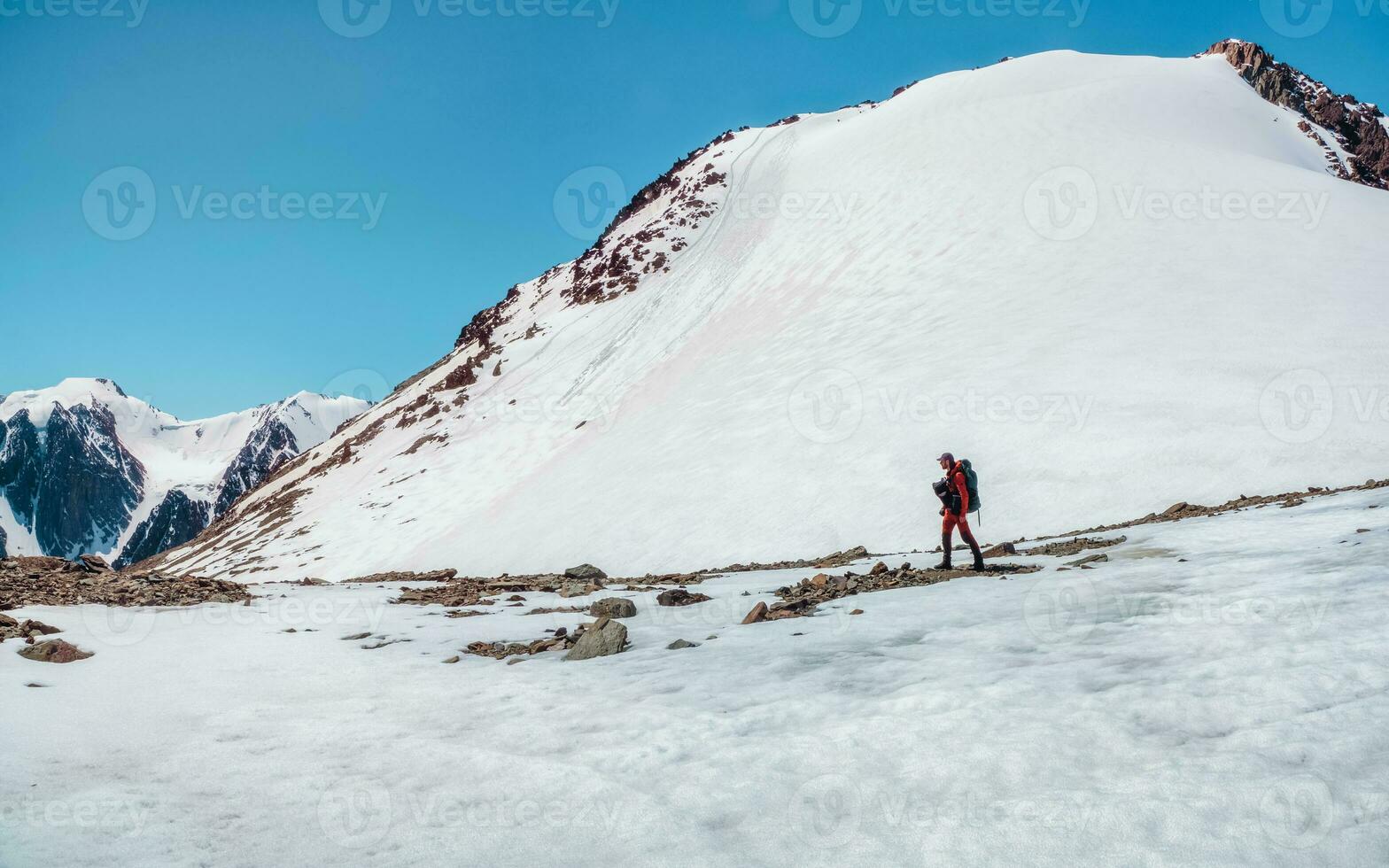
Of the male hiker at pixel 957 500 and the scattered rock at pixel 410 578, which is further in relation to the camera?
the scattered rock at pixel 410 578

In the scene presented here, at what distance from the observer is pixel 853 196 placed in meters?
47.6

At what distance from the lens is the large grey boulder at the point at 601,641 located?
870 centimetres

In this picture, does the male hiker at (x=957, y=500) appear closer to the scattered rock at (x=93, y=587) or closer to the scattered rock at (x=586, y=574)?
the scattered rock at (x=586, y=574)

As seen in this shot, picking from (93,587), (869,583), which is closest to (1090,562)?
(869,583)

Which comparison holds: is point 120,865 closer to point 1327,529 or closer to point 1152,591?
point 1152,591

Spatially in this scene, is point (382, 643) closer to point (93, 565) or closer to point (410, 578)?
point (93, 565)

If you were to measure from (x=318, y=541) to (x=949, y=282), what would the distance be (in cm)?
3165

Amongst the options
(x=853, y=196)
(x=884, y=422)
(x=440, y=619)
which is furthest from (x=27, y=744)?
(x=853, y=196)

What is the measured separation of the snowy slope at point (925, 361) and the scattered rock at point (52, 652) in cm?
1273

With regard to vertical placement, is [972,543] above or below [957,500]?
below

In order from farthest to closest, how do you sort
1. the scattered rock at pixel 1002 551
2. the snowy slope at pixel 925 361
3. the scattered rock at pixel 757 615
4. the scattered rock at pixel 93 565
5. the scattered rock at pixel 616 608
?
the snowy slope at pixel 925 361
the scattered rock at pixel 93 565
the scattered rock at pixel 1002 551
the scattered rock at pixel 616 608
the scattered rock at pixel 757 615

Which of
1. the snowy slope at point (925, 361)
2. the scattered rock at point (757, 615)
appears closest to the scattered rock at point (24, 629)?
the scattered rock at point (757, 615)

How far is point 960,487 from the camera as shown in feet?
39.5

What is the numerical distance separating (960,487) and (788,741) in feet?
24.1
